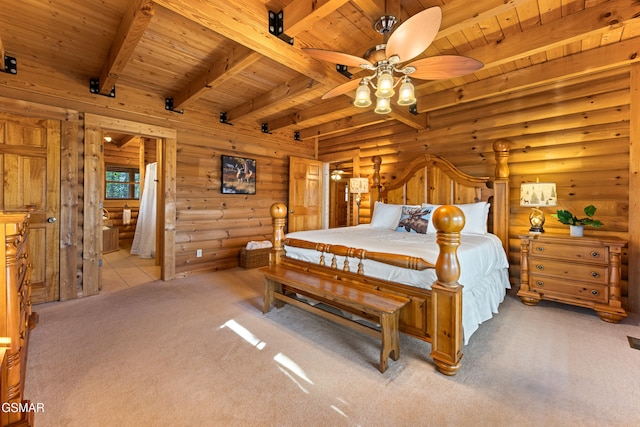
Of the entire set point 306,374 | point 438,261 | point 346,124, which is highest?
point 346,124

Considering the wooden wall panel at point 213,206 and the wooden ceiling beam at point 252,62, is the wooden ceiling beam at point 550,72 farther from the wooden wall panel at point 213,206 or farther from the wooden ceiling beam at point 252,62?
the wooden wall panel at point 213,206

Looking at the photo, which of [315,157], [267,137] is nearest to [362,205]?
[315,157]

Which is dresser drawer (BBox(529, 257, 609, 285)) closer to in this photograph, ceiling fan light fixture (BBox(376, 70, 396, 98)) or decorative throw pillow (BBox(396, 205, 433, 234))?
decorative throw pillow (BBox(396, 205, 433, 234))

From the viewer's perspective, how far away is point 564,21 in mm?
2234

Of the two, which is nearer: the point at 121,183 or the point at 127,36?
the point at 127,36

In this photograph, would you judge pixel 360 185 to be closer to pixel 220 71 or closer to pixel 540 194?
pixel 540 194

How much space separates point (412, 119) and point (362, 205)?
6.01 ft

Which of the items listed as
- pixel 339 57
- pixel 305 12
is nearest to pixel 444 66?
pixel 339 57

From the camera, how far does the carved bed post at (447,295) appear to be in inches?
68.7

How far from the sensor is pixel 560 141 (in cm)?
321

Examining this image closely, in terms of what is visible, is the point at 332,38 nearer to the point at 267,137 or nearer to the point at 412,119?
the point at 412,119

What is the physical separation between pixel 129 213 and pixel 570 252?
332 inches

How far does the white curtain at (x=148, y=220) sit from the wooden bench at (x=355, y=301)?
401 centimetres

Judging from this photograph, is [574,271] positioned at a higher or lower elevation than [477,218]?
lower
